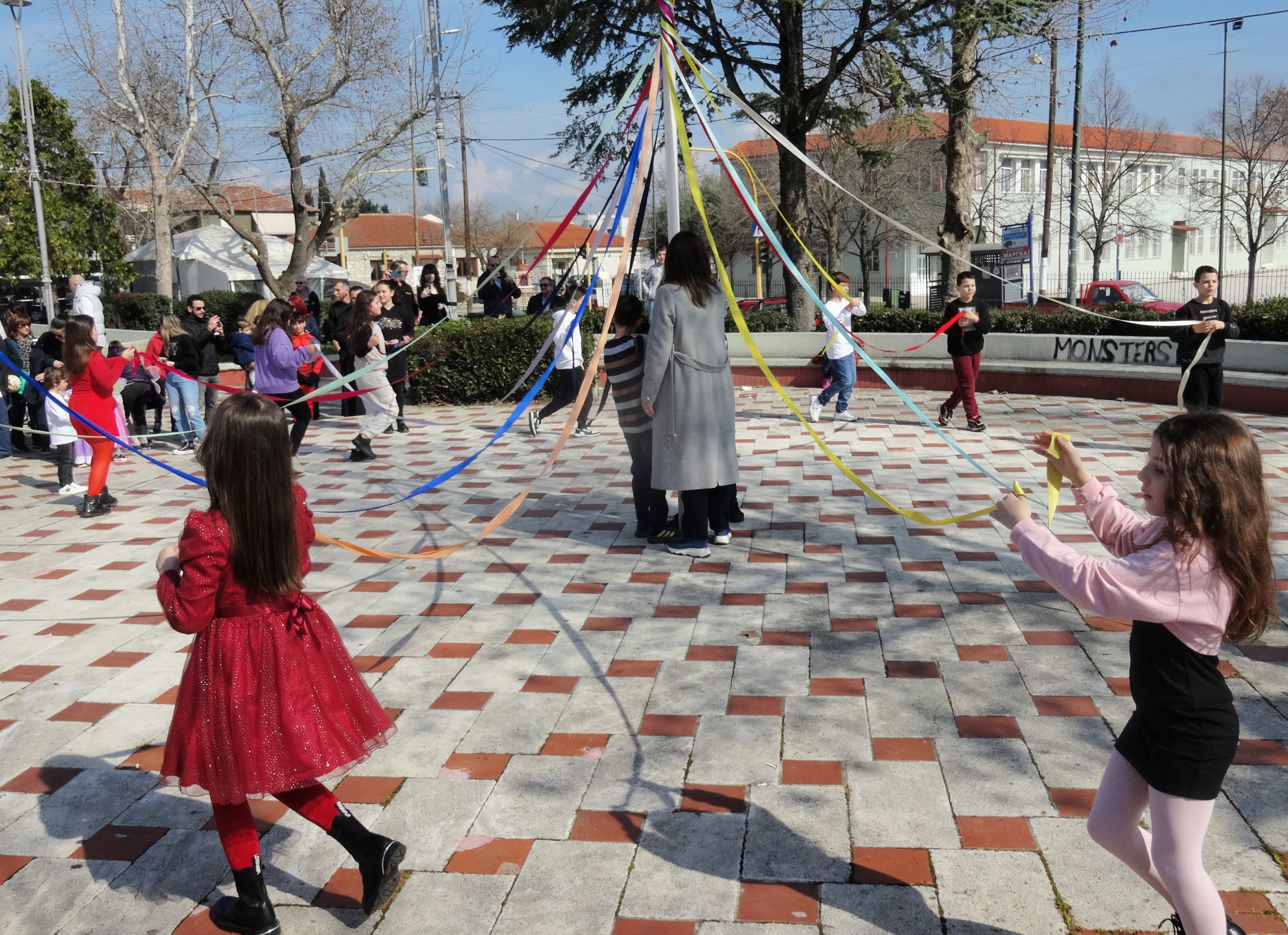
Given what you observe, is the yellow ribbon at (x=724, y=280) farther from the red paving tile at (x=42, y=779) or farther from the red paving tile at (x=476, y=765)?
the red paving tile at (x=42, y=779)

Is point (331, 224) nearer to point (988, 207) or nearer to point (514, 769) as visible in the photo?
point (514, 769)

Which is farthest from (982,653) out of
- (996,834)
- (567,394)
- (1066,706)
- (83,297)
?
(83,297)

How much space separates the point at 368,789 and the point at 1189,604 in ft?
9.16

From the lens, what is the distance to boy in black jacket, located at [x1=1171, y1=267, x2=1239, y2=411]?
26.5 ft

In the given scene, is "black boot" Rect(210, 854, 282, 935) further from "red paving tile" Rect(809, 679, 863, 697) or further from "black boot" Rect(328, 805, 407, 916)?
"red paving tile" Rect(809, 679, 863, 697)

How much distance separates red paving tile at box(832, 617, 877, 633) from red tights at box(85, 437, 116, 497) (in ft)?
20.1

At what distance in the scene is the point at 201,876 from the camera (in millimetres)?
3215

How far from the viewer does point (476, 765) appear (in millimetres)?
3840

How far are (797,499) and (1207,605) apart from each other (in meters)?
5.57

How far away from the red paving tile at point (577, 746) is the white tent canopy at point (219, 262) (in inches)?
1170

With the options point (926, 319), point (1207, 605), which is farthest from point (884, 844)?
point (926, 319)

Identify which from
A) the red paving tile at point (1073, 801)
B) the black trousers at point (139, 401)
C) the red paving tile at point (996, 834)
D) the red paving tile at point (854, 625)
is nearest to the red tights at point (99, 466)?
the black trousers at point (139, 401)

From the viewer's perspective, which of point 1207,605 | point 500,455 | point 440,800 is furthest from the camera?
point 500,455

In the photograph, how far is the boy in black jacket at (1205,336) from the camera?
808cm
